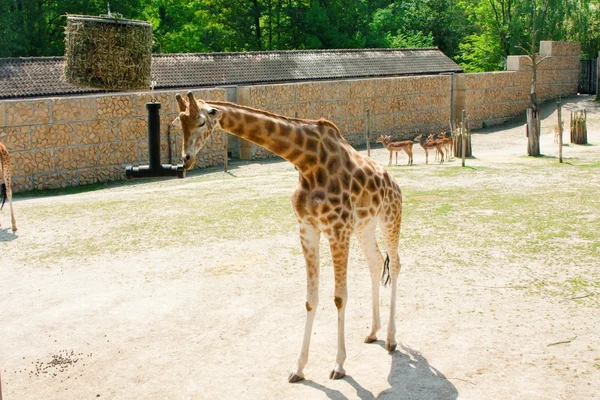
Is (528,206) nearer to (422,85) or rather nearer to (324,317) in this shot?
(324,317)

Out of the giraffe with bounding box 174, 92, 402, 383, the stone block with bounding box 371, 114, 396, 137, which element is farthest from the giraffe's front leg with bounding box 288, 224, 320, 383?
the stone block with bounding box 371, 114, 396, 137

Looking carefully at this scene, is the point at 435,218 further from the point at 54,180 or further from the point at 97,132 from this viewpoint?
the point at 54,180

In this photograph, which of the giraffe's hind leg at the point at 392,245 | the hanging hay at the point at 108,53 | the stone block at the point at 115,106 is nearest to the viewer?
the hanging hay at the point at 108,53

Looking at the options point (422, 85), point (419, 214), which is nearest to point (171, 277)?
point (419, 214)

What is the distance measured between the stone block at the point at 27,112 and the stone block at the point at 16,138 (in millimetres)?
144

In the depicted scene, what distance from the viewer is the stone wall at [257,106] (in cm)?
1802

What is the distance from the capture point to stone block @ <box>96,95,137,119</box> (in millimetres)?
18891

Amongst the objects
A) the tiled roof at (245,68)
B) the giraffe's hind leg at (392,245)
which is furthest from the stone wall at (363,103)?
the giraffe's hind leg at (392,245)

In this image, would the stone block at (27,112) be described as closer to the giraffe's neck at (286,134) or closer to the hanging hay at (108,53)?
the hanging hay at (108,53)

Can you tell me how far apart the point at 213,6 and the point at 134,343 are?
115 ft

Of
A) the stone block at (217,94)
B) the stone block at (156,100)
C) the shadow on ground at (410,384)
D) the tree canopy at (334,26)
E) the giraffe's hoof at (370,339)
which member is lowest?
the shadow on ground at (410,384)

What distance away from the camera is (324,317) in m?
8.47

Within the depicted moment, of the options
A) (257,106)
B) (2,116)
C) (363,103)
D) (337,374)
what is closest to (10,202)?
(2,116)

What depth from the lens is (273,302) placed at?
29.5ft
